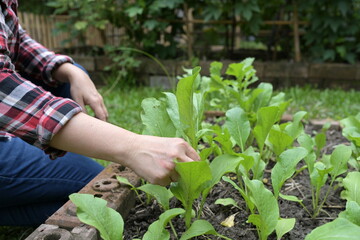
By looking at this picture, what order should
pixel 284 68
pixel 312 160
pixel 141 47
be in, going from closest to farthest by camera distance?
pixel 312 160, pixel 284 68, pixel 141 47

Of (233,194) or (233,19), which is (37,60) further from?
(233,19)

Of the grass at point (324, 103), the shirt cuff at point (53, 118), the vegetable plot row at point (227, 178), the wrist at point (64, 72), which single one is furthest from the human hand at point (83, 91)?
the grass at point (324, 103)

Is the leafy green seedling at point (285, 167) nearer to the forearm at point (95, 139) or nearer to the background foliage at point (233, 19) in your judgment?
the forearm at point (95, 139)

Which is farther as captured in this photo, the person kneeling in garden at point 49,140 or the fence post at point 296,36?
the fence post at point 296,36

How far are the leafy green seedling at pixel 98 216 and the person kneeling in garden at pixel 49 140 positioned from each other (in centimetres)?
10

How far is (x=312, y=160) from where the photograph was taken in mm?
1152

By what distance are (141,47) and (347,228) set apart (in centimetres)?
357

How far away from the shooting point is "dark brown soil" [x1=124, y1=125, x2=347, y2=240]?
98cm

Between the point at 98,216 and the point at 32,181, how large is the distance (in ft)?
1.64

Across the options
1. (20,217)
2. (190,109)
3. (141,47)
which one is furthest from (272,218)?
(141,47)

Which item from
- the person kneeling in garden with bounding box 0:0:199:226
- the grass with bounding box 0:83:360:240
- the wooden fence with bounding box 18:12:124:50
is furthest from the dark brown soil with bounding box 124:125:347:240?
the wooden fence with bounding box 18:12:124:50

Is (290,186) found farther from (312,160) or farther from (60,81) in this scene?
(60,81)

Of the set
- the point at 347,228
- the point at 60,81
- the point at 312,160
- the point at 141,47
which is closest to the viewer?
the point at 347,228

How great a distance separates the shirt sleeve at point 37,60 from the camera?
1.52 m
